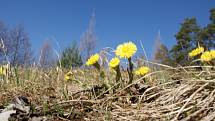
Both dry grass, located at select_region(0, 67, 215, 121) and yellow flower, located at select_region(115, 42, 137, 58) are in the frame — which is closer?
dry grass, located at select_region(0, 67, 215, 121)

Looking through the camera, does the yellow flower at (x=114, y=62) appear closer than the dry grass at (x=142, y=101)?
No

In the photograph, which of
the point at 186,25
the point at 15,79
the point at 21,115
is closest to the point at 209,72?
the point at 21,115

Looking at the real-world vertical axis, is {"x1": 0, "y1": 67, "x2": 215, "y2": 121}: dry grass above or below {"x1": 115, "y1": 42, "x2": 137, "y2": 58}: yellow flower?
below

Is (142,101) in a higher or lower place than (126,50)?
lower

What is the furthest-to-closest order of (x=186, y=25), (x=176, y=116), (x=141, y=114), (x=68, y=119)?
1. (x=186, y=25)
2. (x=68, y=119)
3. (x=141, y=114)
4. (x=176, y=116)

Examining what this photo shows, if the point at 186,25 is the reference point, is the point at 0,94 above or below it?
below

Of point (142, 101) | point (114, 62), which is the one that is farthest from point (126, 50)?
point (142, 101)

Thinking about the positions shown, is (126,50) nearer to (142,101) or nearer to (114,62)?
(114,62)

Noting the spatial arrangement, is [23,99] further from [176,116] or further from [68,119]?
[176,116]
